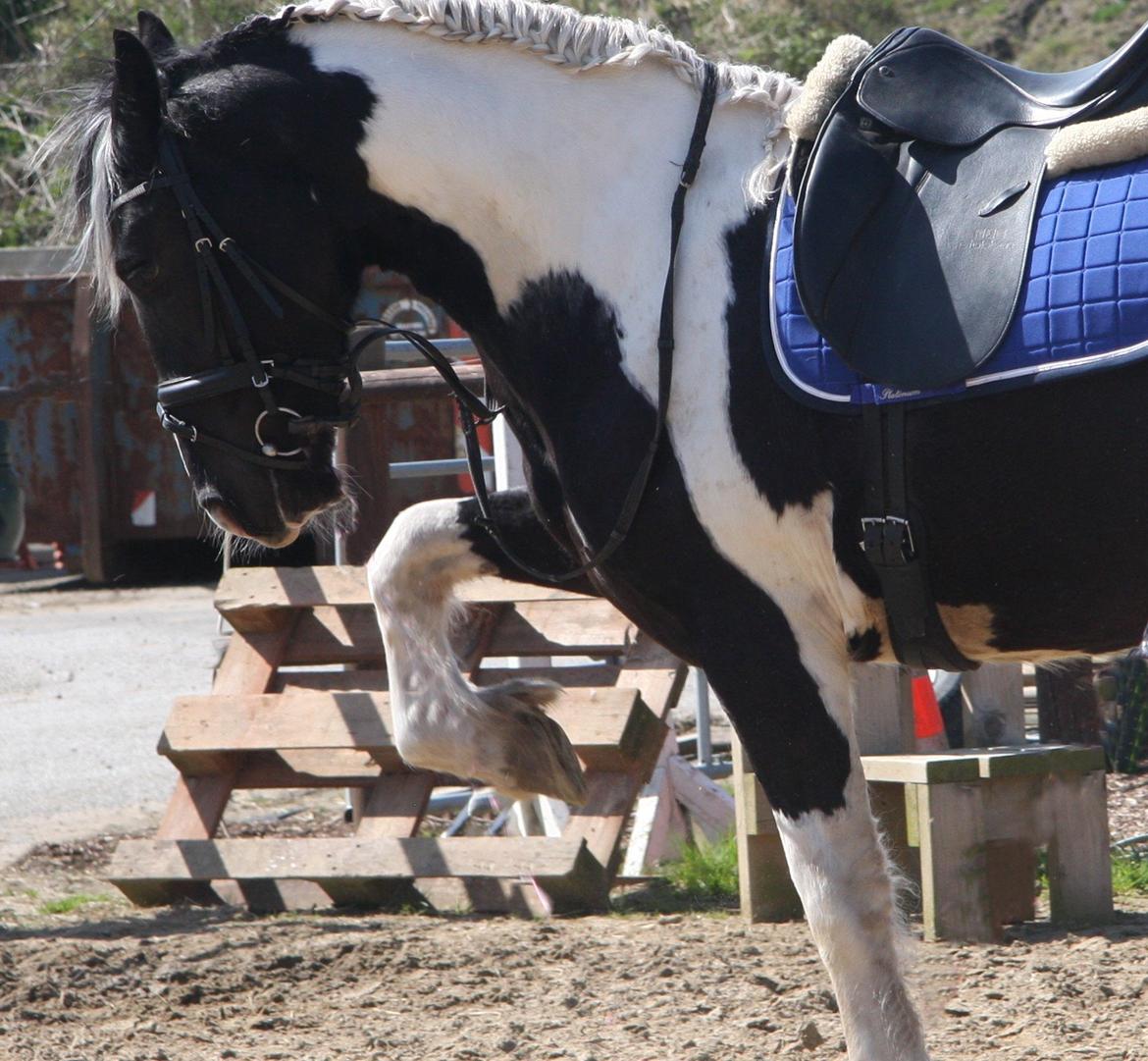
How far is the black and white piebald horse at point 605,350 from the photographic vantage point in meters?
2.59

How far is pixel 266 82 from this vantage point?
2.88 m

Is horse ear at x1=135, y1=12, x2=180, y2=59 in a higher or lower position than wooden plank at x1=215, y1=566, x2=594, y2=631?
higher

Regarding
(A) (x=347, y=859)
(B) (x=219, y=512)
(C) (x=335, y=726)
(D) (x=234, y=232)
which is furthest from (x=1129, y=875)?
(D) (x=234, y=232)

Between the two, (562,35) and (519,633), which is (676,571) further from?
(519,633)

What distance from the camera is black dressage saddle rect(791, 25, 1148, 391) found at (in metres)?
2.50

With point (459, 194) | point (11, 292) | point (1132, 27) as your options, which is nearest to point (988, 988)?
point (459, 194)

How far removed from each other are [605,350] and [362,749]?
250 centimetres

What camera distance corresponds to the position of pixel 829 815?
2695 mm

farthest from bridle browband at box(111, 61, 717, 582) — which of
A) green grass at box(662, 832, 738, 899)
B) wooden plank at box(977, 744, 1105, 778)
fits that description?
green grass at box(662, 832, 738, 899)

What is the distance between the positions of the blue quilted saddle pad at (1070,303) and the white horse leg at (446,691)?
1.15 meters

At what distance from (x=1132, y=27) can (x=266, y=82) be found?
880 inches

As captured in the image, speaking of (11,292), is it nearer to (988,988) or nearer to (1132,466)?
(988,988)

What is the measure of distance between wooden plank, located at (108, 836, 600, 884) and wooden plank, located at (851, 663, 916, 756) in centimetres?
91

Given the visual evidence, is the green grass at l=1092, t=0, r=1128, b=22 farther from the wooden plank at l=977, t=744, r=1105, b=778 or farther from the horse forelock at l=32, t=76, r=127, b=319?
the horse forelock at l=32, t=76, r=127, b=319
